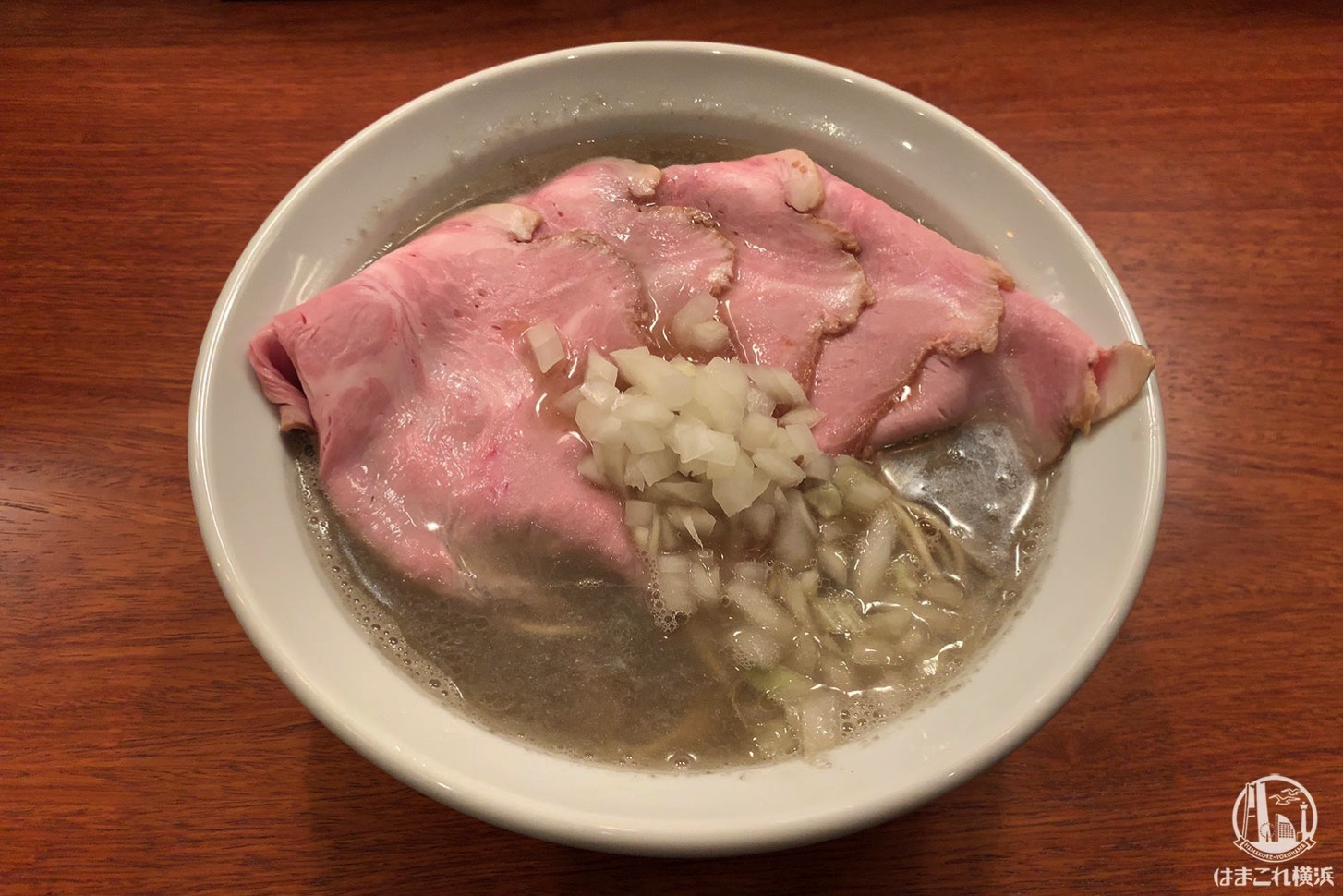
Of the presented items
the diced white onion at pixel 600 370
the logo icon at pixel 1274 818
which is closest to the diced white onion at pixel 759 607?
the diced white onion at pixel 600 370

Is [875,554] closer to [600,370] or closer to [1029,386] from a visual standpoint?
[1029,386]

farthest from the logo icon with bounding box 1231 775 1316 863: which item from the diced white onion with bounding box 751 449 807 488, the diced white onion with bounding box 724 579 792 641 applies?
the diced white onion with bounding box 751 449 807 488

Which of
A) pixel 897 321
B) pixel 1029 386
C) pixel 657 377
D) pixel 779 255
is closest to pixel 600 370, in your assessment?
pixel 657 377

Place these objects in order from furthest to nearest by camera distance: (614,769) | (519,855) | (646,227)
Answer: (646,227)
(519,855)
(614,769)

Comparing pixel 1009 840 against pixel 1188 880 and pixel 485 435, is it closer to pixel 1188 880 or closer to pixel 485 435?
pixel 1188 880

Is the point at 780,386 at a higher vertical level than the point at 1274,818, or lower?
higher

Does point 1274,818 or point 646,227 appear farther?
point 646,227

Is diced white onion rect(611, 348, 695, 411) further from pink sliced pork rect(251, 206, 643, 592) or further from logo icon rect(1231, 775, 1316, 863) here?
logo icon rect(1231, 775, 1316, 863)

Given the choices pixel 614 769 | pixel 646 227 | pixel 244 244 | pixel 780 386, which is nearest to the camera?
pixel 614 769

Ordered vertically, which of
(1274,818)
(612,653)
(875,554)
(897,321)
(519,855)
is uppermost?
(897,321)
